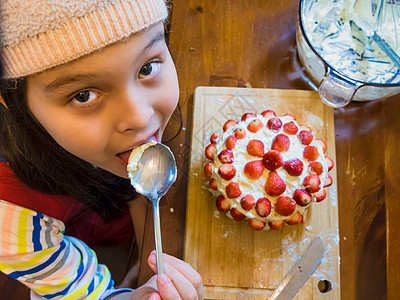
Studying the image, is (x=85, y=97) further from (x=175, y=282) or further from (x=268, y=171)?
(x=268, y=171)

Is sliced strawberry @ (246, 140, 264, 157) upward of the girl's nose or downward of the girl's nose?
downward

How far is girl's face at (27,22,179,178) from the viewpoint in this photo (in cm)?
52

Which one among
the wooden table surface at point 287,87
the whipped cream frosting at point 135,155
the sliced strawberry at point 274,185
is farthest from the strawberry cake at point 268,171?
the whipped cream frosting at point 135,155

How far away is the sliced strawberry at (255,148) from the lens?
0.88m

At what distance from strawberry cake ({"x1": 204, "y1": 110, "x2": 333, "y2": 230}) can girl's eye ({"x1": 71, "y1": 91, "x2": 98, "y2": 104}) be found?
15.9 inches

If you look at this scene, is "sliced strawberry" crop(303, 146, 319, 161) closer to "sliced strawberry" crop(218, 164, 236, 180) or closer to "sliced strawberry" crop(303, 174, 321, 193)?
"sliced strawberry" crop(303, 174, 321, 193)

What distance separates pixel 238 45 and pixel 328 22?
0.27 m

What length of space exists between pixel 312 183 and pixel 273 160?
4.3 inches

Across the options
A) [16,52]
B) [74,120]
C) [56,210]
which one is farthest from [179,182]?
[16,52]

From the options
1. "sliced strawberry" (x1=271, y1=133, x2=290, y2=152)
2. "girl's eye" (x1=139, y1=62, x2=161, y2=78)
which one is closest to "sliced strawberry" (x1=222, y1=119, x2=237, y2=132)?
"sliced strawberry" (x1=271, y1=133, x2=290, y2=152)

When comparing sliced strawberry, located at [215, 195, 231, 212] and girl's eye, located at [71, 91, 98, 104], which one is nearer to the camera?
girl's eye, located at [71, 91, 98, 104]

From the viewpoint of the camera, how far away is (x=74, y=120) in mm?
572

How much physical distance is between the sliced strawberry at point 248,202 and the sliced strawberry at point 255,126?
0.18m

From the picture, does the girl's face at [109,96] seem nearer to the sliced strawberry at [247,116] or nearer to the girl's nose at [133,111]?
the girl's nose at [133,111]
